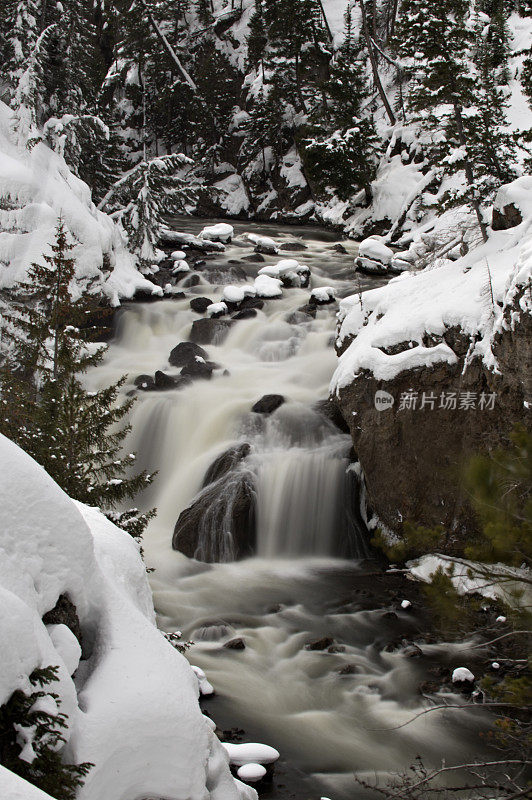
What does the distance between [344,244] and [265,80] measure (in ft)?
63.7

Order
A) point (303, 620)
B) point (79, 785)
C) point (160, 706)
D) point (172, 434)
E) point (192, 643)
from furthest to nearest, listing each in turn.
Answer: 1. point (172, 434)
2. point (303, 620)
3. point (192, 643)
4. point (160, 706)
5. point (79, 785)

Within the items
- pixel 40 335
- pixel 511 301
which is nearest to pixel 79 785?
pixel 511 301

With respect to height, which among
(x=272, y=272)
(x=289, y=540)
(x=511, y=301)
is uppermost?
(x=272, y=272)

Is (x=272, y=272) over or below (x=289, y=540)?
over

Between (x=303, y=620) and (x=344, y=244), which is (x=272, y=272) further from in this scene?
(x=303, y=620)

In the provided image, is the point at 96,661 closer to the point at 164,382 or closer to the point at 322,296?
the point at 164,382

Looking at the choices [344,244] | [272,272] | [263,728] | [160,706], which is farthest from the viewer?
[344,244]

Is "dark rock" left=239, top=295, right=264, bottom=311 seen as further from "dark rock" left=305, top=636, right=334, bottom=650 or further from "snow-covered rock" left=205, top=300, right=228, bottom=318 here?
"dark rock" left=305, top=636, right=334, bottom=650

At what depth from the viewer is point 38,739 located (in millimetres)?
3029

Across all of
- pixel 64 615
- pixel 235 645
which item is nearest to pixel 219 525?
pixel 235 645

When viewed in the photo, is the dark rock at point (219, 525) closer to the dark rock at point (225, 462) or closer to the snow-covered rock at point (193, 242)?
the dark rock at point (225, 462)

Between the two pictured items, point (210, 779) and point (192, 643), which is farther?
point (192, 643)

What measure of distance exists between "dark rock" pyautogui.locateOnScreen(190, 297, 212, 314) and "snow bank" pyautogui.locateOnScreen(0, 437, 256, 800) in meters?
16.9

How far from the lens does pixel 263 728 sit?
7.41m
